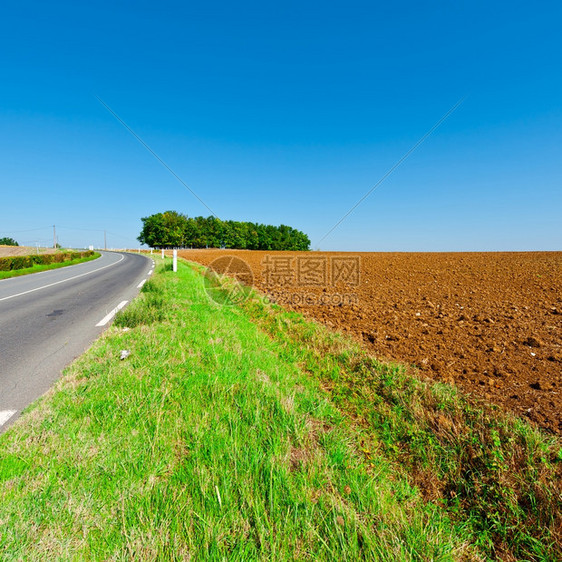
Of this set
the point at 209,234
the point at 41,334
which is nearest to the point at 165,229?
the point at 209,234

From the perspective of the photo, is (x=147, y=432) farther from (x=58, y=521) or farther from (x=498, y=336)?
(x=498, y=336)

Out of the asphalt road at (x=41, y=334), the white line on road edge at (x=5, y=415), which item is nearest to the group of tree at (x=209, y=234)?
the asphalt road at (x=41, y=334)

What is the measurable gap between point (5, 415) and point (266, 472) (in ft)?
9.05

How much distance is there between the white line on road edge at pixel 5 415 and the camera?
2568mm

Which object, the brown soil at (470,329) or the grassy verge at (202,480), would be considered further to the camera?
the brown soil at (470,329)

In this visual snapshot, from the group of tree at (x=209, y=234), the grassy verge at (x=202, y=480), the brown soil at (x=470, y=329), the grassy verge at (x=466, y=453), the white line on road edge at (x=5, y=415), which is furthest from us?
the group of tree at (x=209, y=234)

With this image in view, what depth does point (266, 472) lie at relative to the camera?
1.90 m

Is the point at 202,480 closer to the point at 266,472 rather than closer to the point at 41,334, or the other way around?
the point at 266,472

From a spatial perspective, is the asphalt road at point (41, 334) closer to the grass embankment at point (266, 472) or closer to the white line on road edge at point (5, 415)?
the white line on road edge at point (5, 415)

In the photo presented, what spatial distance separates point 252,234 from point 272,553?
96.5 meters

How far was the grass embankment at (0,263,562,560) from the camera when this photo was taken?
146 cm

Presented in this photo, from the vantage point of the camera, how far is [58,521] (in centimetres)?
150

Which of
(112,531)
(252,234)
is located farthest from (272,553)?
(252,234)

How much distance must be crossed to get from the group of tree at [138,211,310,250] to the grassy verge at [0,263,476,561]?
93189 millimetres
